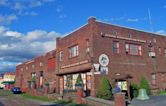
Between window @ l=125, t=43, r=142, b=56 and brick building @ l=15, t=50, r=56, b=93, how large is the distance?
13.9 m

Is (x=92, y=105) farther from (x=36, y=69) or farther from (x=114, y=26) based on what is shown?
(x=36, y=69)

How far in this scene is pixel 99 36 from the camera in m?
31.0

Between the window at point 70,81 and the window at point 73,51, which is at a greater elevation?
the window at point 73,51

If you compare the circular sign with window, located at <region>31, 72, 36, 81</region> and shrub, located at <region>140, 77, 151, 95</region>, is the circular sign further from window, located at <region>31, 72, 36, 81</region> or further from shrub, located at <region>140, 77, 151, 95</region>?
window, located at <region>31, 72, 36, 81</region>

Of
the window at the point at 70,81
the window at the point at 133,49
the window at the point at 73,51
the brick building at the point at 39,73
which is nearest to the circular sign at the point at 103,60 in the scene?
the window at the point at 70,81

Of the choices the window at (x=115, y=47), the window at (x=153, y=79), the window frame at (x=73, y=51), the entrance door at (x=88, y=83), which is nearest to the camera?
the entrance door at (x=88, y=83)

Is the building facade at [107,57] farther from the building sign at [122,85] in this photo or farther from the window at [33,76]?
→ the window at [33,76]

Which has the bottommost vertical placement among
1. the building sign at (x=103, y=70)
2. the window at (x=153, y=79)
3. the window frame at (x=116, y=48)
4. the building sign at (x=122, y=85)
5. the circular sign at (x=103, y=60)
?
the building sign at (x=122, y=85)

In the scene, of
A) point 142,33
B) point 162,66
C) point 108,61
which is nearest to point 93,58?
point 108,61

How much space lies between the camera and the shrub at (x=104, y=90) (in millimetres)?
28297

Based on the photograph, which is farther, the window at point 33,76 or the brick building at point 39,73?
the window at point 33,76

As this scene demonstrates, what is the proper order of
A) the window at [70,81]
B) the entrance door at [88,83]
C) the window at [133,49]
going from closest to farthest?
the entrance door at [88,83] < the window at [133,49] < the window at [70,81]

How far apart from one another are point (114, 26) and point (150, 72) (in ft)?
29.1

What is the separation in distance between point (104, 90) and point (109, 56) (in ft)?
15.8
